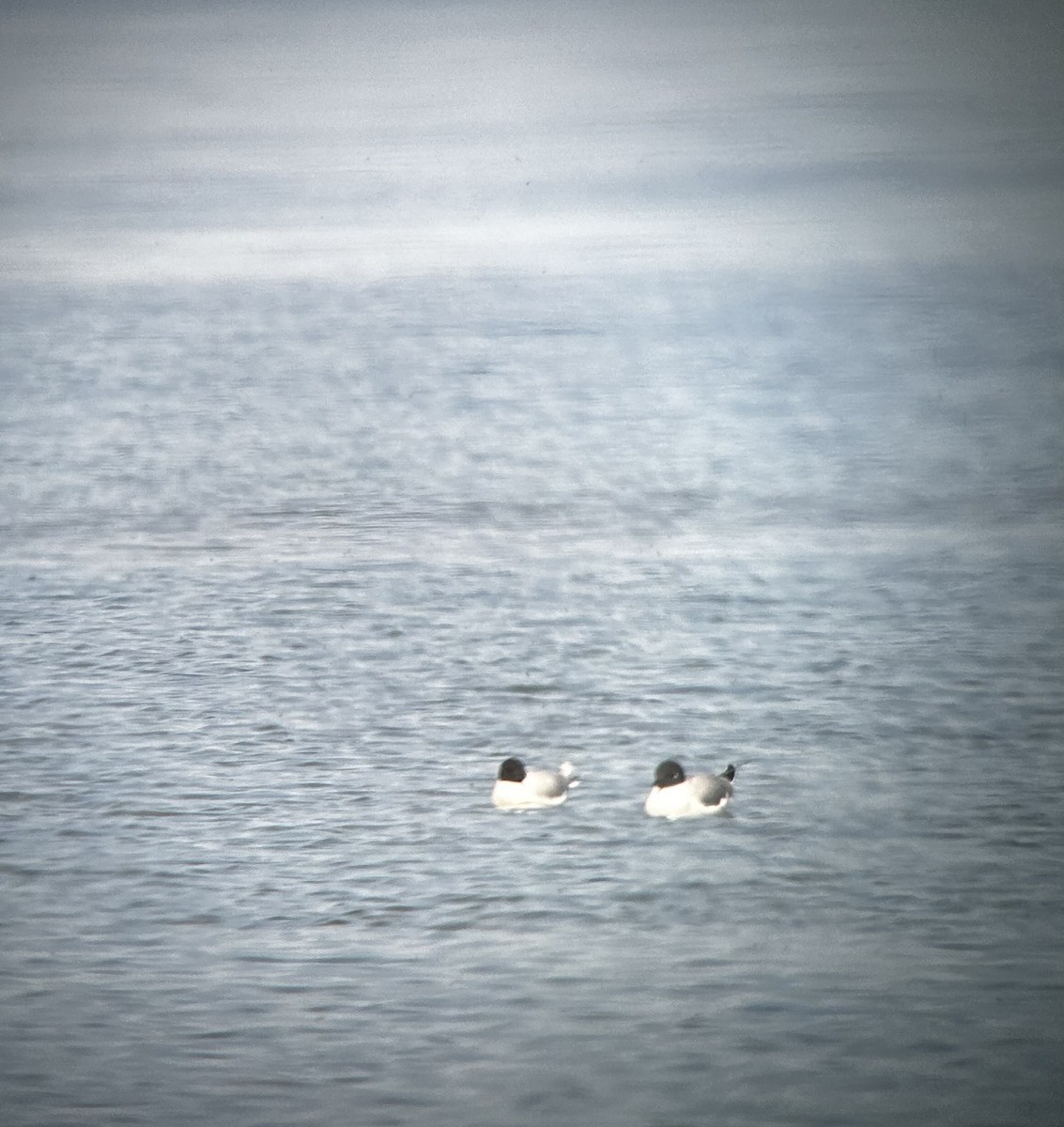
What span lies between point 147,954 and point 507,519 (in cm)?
401

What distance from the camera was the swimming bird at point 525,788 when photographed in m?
5.54

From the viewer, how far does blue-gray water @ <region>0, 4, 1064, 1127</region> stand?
446 centimetres

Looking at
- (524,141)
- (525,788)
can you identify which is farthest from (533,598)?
(524,141)

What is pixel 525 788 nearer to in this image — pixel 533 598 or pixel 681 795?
pixel 681 795

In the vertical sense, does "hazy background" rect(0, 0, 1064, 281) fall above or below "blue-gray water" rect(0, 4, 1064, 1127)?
above

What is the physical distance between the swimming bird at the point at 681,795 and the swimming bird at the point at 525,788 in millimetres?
238

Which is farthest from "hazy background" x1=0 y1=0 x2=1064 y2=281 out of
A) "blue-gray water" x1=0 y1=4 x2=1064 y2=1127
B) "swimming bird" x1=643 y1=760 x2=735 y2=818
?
"swimming bird" x1=643 y1=760 x2=735 y2=818

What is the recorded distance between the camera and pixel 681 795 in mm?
5480

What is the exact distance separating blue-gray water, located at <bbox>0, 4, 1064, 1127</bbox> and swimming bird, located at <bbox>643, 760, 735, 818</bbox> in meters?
0.06

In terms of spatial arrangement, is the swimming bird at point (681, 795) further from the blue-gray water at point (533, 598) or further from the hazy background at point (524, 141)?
the hazy background at point (524, 141)

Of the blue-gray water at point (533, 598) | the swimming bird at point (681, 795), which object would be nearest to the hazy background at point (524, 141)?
the blue-gray water at point (533, 598)

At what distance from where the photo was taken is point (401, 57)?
16.3 m

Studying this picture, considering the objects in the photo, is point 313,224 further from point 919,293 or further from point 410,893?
point 410,893

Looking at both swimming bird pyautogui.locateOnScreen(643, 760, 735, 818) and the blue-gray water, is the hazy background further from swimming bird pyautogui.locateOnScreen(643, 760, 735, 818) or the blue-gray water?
swimming bird pyautogui.locateOnScreen(643, 760, 735, 818)
